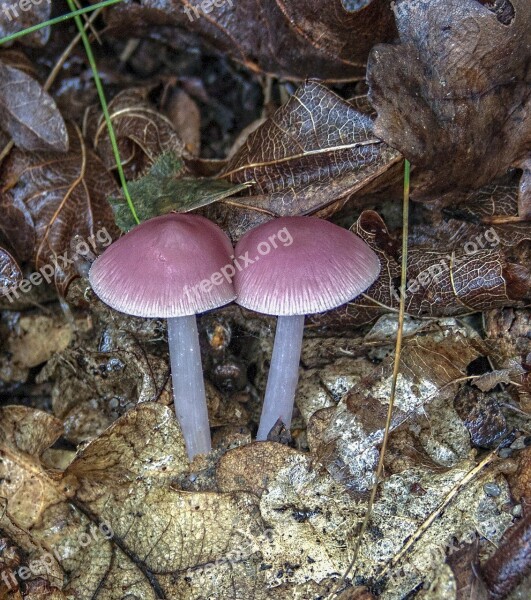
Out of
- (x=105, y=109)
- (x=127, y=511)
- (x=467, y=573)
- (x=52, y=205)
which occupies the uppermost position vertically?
(x=105, y=109)

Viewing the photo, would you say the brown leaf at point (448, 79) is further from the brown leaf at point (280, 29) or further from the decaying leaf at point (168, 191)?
the decaying leaf at point (168, 191)

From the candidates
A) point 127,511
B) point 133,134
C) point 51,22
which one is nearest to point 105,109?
point 133,134

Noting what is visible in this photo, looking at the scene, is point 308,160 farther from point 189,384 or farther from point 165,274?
point 189,384

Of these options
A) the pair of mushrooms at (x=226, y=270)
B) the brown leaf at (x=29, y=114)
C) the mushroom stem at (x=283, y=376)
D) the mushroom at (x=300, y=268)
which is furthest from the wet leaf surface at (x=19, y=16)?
the mushroom stem at (x=283, y=376)

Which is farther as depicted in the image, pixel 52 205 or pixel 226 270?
pixel 52 205

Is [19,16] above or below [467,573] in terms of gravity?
above

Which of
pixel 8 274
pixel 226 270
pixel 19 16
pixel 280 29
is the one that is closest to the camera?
pixel 226 270
